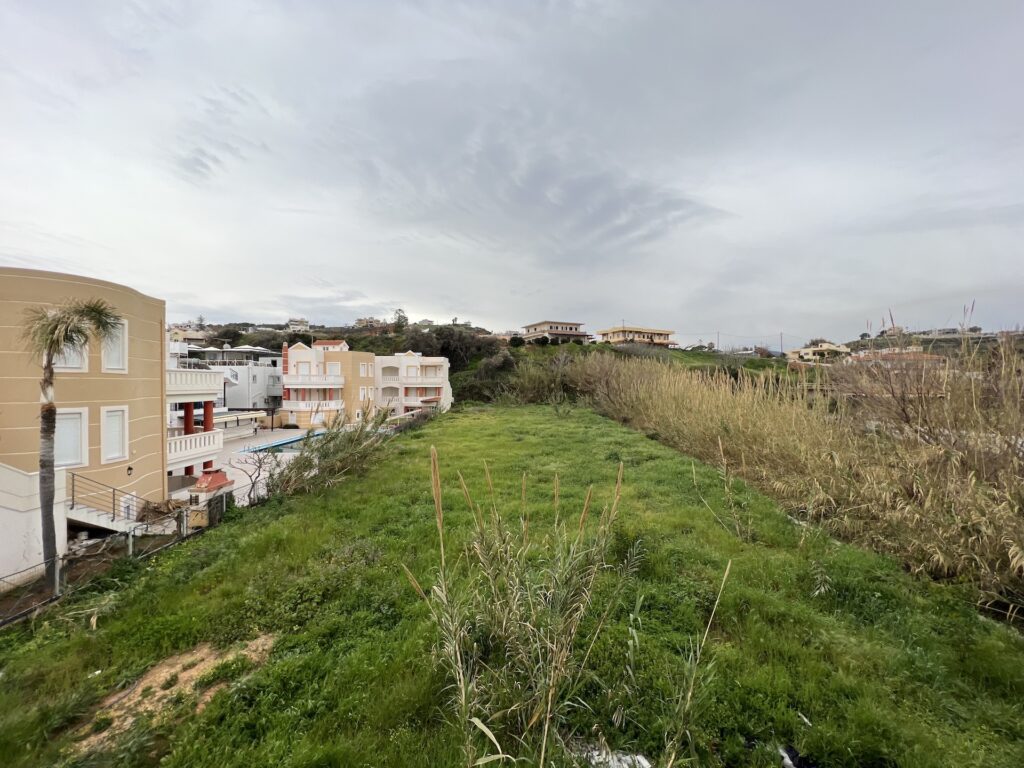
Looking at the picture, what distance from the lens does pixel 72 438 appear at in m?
7.24

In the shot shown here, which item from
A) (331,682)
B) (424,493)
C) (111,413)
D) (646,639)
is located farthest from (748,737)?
(111,413)

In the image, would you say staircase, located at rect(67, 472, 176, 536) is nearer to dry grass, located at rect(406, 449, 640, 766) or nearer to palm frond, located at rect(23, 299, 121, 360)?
palm frond, located at rect(23, 299, 121, 360)

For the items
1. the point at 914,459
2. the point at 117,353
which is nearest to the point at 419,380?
the point at 117,353

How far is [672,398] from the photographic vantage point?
424 inches

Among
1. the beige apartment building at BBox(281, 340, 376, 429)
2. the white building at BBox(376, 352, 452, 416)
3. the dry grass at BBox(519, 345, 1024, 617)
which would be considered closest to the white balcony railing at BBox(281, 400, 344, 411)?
the beige apartment building at BBox(281, 340, 376, 429)

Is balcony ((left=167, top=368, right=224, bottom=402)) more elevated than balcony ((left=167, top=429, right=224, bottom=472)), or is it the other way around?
balcony ((left=167, top=368, right=224, bottom=402))

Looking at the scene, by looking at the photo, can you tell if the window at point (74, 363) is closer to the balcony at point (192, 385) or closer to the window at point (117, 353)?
the window at point (117, 353)

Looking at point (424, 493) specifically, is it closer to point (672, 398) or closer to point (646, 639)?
point (646, 639)

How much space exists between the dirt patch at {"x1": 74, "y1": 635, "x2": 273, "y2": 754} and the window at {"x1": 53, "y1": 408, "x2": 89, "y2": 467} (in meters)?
6.53

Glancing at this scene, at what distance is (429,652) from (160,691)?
68.1 inches

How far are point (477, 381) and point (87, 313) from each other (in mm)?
21113

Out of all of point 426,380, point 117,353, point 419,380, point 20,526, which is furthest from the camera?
point 426,380

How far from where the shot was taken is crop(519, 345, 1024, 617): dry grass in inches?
138

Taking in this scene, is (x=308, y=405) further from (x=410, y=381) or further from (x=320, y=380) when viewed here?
(x=410, y=381)
